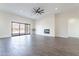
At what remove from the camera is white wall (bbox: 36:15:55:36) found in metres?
13.4

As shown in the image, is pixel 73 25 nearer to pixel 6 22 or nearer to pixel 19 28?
pixel 19 28

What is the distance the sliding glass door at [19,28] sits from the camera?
13.4m

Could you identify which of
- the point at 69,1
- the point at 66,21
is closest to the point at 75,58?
the point at 69,1

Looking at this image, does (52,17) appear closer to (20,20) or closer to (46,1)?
(20,20)

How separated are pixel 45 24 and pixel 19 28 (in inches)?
164

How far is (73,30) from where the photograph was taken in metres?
12.8

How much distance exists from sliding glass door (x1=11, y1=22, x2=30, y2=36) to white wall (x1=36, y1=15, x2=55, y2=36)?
189 centimetres

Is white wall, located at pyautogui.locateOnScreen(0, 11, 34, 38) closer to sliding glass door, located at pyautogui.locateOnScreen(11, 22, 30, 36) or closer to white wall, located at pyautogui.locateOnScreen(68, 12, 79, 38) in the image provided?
sliding glass door, located at pyautogui.locateOnScreen(11, 22, 30, 36)

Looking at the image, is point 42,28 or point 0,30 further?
point 42,28

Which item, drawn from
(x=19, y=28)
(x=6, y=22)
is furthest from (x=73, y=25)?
(x=6, y=22)

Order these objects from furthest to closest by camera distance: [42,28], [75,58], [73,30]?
[42,28] < [73,30] < [75,58]

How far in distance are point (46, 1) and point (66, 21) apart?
1090 cm

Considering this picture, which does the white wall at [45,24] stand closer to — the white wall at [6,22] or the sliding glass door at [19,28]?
the sliding glass door at [19,28]

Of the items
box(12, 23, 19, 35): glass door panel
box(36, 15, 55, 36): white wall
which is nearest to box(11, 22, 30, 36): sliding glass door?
box(12, 23, 19, 35): glass door panel
